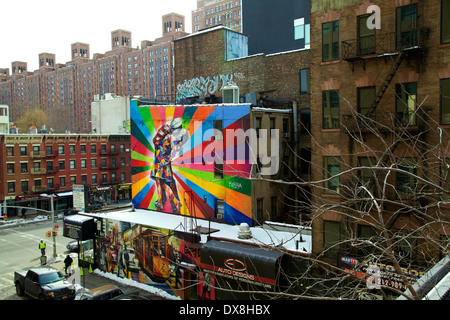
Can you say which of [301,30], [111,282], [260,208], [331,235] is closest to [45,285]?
[111,282]

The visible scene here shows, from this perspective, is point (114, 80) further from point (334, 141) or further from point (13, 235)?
point (334, 141)

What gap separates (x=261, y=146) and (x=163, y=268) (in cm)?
1087

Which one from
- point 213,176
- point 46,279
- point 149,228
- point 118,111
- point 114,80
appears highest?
point 114,80

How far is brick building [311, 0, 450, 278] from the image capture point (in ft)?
53.5

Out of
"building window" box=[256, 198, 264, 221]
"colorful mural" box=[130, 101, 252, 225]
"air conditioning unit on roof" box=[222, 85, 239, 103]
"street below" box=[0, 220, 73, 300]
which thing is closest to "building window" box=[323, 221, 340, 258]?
"colorful mural" box=[130, 101, 252, 225]

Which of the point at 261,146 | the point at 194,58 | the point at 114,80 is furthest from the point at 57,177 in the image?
the point at 114,80

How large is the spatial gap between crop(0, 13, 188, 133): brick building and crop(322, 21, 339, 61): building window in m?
119

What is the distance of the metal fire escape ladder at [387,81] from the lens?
16755 mm

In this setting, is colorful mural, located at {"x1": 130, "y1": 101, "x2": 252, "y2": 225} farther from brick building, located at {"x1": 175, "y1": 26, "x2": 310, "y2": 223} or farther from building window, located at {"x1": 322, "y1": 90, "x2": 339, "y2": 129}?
building window, located at {"x1": 322, "y1": 90, "x2": 339, "y2": 129}

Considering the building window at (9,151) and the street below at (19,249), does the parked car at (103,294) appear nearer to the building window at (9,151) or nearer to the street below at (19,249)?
the street below at (19,249)

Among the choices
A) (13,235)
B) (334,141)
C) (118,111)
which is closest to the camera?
(334,141)

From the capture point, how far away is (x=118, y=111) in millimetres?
74188

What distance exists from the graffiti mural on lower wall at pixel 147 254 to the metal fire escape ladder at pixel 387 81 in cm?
1300
